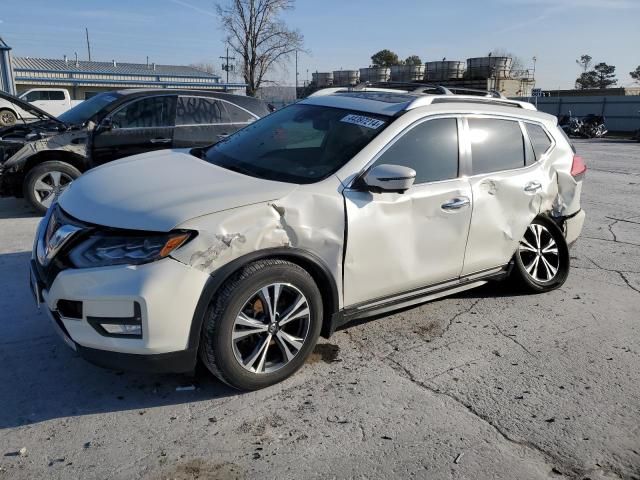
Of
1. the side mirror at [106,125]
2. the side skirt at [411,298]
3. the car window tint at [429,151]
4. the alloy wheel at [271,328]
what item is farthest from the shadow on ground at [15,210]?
the car window tint at [429,151]

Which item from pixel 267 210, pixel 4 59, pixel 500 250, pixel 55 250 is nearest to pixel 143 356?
pixel 55 250

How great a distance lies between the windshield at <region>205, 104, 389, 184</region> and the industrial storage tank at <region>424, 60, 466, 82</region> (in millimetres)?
41140

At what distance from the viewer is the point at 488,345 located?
12.9ft

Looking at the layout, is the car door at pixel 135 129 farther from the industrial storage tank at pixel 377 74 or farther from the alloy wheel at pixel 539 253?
the industrial storage tank at pixel 377 74

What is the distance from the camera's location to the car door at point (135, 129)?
712 cm

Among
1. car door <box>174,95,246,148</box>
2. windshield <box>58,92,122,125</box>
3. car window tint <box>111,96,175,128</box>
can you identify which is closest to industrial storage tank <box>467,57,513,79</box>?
car door <box>174,95,246,148</box>

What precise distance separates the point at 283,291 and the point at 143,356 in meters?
0.85

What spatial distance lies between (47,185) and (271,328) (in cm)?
508

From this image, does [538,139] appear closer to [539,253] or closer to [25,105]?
[539,253]

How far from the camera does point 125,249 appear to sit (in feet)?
9.24

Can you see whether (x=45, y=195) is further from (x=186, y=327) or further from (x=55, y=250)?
(x=186, y=327)

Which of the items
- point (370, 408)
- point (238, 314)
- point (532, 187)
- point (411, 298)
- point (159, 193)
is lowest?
point (370, 408)

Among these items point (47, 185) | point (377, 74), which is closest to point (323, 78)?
point (377, 74)

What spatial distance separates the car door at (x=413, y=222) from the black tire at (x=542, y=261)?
957mm
